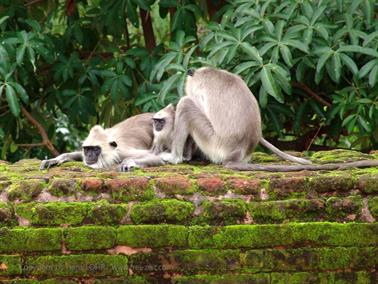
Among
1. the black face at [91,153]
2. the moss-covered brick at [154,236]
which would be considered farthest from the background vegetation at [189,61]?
the moss-covered brick at [154,236]

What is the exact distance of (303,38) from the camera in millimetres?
7328

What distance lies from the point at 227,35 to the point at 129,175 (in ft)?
8.20

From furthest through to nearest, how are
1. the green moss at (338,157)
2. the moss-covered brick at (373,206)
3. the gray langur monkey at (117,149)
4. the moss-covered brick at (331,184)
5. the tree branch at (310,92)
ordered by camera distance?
the tree branch at (310,92), the gray langur monkey at (117,149), the green moss at (338,157), the moss-covered brick at (331,184), the moss-covered brick at (373,206)

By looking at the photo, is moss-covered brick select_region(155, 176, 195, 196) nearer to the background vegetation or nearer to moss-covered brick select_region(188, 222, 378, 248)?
moss-covered brick select_region(188, 222, 378, 248)

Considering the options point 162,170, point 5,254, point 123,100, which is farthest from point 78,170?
point 123,100

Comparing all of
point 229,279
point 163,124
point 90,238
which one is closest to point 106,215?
point 90,238

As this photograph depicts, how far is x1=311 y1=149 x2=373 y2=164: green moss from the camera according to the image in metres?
6.10

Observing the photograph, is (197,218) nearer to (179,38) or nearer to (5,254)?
(5,254)

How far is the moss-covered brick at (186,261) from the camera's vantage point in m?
4.58

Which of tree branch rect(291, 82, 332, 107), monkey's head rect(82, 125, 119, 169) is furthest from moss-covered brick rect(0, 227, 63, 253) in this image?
tree branch rect(291, 82, 332, 107)

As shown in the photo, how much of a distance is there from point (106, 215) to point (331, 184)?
1210 mm

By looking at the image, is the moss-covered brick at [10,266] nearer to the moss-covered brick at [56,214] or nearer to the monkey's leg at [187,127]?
the moss-covered brick at [56,214]

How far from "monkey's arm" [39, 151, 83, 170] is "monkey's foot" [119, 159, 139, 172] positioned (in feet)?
1.76

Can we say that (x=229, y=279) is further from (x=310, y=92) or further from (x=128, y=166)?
(x=310, y=92)
